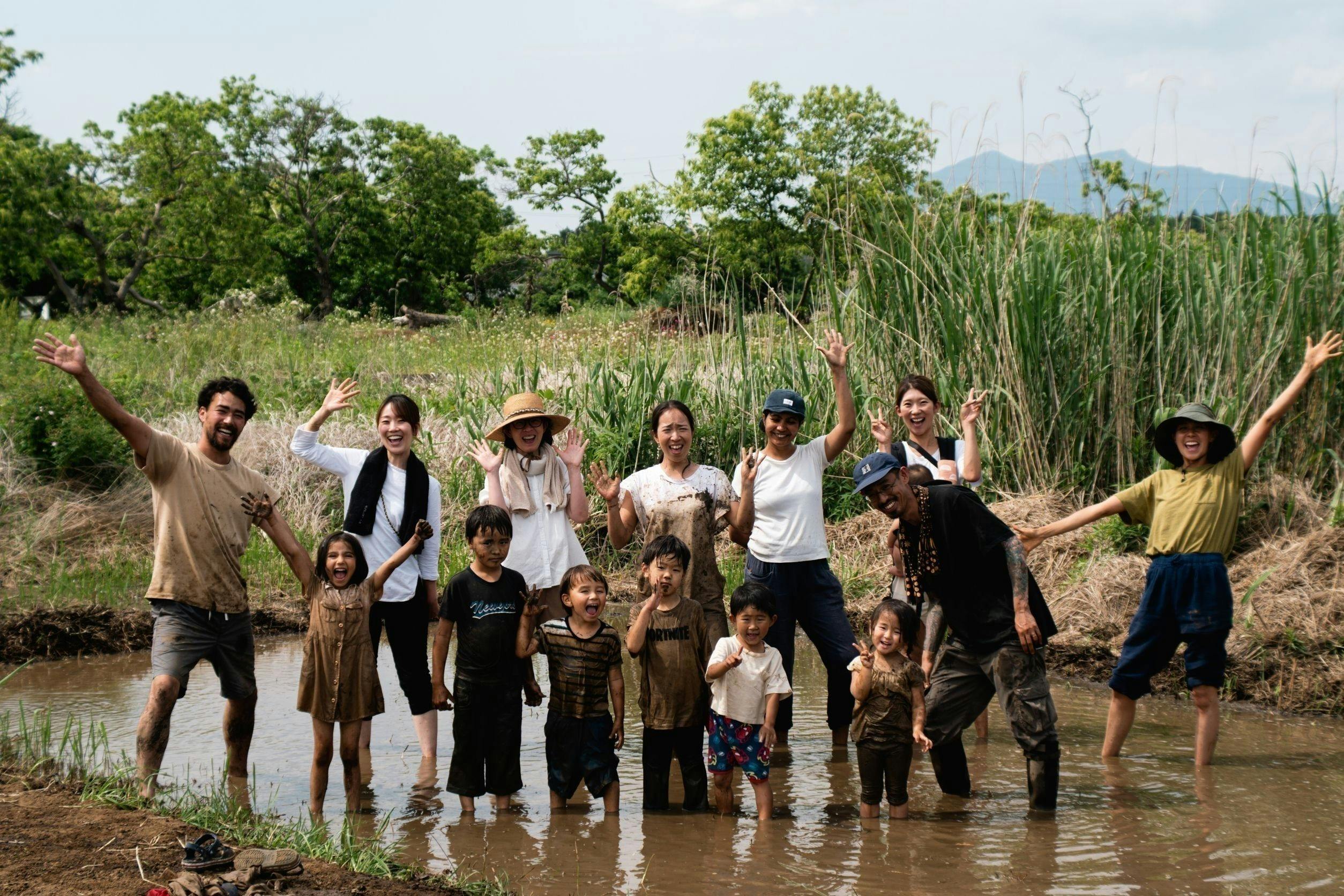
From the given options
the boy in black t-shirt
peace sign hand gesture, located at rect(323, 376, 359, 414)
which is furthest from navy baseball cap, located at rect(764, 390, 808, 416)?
peace sign hand gesture, located at rect(323, 376, 359, 414)

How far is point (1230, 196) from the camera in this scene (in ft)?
28.2

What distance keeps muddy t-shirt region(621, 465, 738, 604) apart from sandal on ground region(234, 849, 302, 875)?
2078 millimetres

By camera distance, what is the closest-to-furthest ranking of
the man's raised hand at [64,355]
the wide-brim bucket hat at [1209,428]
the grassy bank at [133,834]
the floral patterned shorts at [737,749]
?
the grassy bank at [133,834], the man's raised hand at [64,355], the floral patterned shorts at [737,749], the wide-brim bucket hat at [1209,428]

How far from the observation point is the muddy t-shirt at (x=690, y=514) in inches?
217

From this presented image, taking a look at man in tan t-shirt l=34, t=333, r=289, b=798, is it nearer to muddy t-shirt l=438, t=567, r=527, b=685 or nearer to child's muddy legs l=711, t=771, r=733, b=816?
muddy t-shirt l=438, t=567, r=527, b=685

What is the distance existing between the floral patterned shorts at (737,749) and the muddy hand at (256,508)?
2116mm

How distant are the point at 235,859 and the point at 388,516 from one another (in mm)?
2129

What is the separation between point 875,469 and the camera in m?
4.83

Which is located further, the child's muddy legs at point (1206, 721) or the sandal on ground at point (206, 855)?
the child's muddy legs at point (1206, 721)

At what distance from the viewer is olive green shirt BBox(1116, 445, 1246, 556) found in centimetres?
543

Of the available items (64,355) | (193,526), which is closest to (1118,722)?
(193,526)

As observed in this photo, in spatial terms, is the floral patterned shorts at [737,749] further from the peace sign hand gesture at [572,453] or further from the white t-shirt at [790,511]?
the peace sign hand gesture at [572,453]

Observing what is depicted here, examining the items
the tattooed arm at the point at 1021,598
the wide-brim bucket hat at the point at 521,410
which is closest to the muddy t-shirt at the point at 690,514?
the wide-brim bucket hat at the point at 521,410

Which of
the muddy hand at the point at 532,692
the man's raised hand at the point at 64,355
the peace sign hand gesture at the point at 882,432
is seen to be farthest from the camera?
the peace sign hand gesture at the point at 882,432
